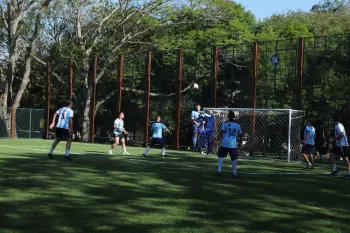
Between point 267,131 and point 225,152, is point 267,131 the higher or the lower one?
the higher one

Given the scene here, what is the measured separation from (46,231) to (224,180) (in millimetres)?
7404

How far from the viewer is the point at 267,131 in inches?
1207

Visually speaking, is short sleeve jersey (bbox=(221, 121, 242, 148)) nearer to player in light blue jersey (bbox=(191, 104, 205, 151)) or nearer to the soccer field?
the soccer field

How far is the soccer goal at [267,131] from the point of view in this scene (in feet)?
90.8

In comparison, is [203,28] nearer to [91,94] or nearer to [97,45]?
[97,45]

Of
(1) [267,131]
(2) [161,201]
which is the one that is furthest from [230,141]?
(1) [267,131]

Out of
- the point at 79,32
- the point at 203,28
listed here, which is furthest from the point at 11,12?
the point at 203,28

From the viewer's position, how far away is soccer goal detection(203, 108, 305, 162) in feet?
90.8

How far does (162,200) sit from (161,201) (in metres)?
0.11

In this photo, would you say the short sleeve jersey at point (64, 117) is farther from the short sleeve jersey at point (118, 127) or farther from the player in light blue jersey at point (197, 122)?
the player in light blue jersey at point (197, 122)

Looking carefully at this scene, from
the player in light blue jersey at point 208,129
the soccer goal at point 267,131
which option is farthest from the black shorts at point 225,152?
the player in light blue jersey at point 208,129

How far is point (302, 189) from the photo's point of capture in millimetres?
14664

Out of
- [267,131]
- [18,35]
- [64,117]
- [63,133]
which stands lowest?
[63,133]

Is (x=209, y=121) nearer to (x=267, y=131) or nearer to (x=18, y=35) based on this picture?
(x=267, y=131)
